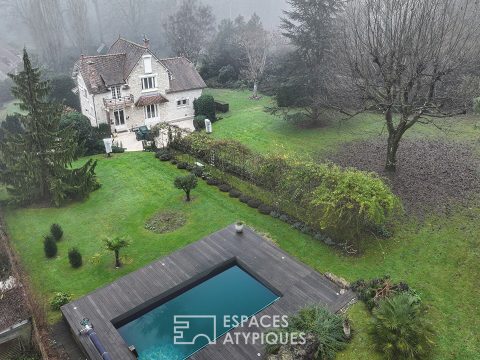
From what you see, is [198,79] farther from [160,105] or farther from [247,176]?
[247,176]

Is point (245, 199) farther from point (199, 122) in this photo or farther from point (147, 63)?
point (147, 63)

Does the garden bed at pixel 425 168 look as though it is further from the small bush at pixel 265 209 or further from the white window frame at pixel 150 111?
the white window frame at pixel 150 111

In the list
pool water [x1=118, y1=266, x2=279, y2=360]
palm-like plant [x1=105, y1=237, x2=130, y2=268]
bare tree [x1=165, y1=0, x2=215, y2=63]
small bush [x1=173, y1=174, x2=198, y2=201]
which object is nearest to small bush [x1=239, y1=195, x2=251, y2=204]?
small bush [x1=173, y1=174, x2=198, y2=201]

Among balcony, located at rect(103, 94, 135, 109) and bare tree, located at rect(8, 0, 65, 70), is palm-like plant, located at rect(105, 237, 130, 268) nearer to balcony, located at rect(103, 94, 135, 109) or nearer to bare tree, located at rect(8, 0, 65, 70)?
balcony, located at rect(103, 94, 135, 109)

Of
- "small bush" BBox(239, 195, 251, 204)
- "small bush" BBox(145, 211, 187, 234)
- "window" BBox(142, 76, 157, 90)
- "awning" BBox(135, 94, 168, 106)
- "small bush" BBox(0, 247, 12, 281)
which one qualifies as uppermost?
"window" BBox(142, 76, 157, 90)

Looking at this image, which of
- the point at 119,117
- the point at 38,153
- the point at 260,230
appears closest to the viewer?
the point at 260,230

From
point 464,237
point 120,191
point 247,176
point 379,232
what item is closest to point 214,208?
point 247,176

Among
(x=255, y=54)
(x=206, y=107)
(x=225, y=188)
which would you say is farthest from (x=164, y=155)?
(x=255, y=54)
